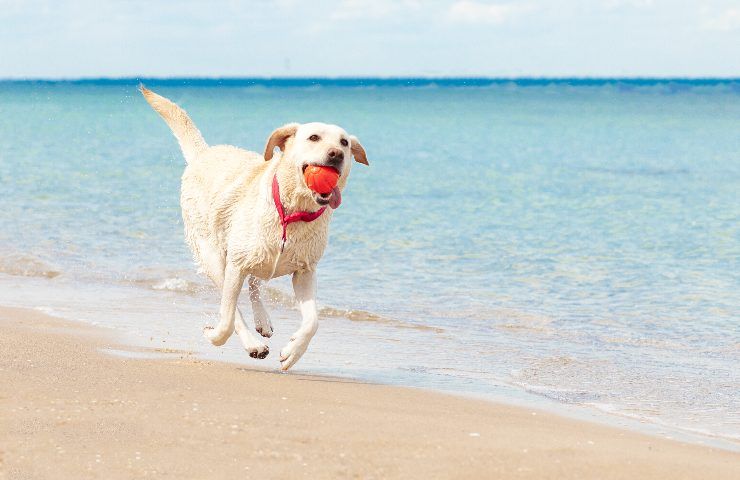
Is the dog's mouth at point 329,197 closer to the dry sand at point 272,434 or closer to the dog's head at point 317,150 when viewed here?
the dog's head at point 317,150

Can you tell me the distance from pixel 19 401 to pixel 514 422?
2502 millimetres

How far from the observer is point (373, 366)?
7.79 metres

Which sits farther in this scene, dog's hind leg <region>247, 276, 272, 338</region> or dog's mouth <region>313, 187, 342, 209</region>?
dog's hind leg <region>247, 276, 272, 338</region>

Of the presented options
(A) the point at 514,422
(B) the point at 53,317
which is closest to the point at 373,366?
(A) the point at 514,422

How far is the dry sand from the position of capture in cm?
471

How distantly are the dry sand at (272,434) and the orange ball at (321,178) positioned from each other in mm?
1151

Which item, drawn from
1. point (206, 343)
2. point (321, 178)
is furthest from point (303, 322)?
point (206, 343)

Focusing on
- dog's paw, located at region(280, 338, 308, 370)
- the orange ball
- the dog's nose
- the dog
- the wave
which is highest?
the dog's nose

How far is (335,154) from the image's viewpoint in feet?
21.4

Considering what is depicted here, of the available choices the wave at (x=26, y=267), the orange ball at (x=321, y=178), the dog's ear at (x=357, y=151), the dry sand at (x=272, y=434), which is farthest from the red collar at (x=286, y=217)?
the wave at (x=26, y=267)

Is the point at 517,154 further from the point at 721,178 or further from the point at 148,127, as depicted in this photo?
the point at 148,127

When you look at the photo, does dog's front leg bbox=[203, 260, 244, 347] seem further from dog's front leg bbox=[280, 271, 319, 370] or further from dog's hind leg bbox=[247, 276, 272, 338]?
dog's hind leg bbox=[247, 276, 272, 338]

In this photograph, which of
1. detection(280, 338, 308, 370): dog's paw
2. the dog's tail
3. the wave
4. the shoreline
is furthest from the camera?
the wave

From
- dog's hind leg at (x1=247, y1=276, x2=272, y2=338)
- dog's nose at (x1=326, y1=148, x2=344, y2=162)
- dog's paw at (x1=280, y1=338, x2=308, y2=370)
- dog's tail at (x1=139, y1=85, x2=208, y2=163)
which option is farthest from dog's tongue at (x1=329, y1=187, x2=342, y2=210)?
dog's tail at (x1=139, y1=85, x2=208, y2=163)
